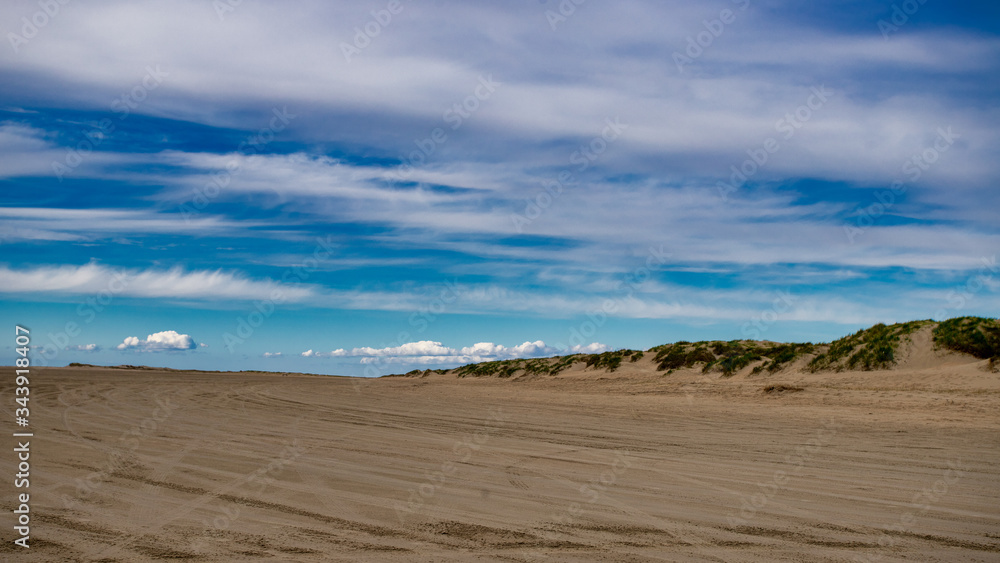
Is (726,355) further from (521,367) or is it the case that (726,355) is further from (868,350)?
(521,367)

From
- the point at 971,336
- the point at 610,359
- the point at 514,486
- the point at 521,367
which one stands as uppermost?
the point at 971,336

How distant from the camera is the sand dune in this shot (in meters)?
5.46

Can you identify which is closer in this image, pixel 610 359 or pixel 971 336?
pixel 971 336

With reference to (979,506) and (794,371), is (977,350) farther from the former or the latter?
(979,506)

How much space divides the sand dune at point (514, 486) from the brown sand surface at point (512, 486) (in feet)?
0.11

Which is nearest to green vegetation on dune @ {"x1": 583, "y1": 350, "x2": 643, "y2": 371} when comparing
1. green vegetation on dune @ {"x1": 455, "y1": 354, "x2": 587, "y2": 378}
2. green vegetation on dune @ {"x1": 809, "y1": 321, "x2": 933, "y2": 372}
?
green vegetation on dune @ {"x1": 455, "y1": 354, "x2": 587, "y2": 378}

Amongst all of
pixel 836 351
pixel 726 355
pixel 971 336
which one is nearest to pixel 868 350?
pixel 836 351

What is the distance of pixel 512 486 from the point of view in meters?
7.74

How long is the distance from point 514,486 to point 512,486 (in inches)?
1.0

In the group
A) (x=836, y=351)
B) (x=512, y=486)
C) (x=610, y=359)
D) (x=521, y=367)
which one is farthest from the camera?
(x=521, y=367)

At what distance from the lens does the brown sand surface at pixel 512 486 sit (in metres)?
5.45

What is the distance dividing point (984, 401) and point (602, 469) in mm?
12937

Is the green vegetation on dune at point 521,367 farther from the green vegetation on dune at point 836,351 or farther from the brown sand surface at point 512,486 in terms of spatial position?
the brown sand surface at point 512,486

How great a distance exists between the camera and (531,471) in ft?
28.5
